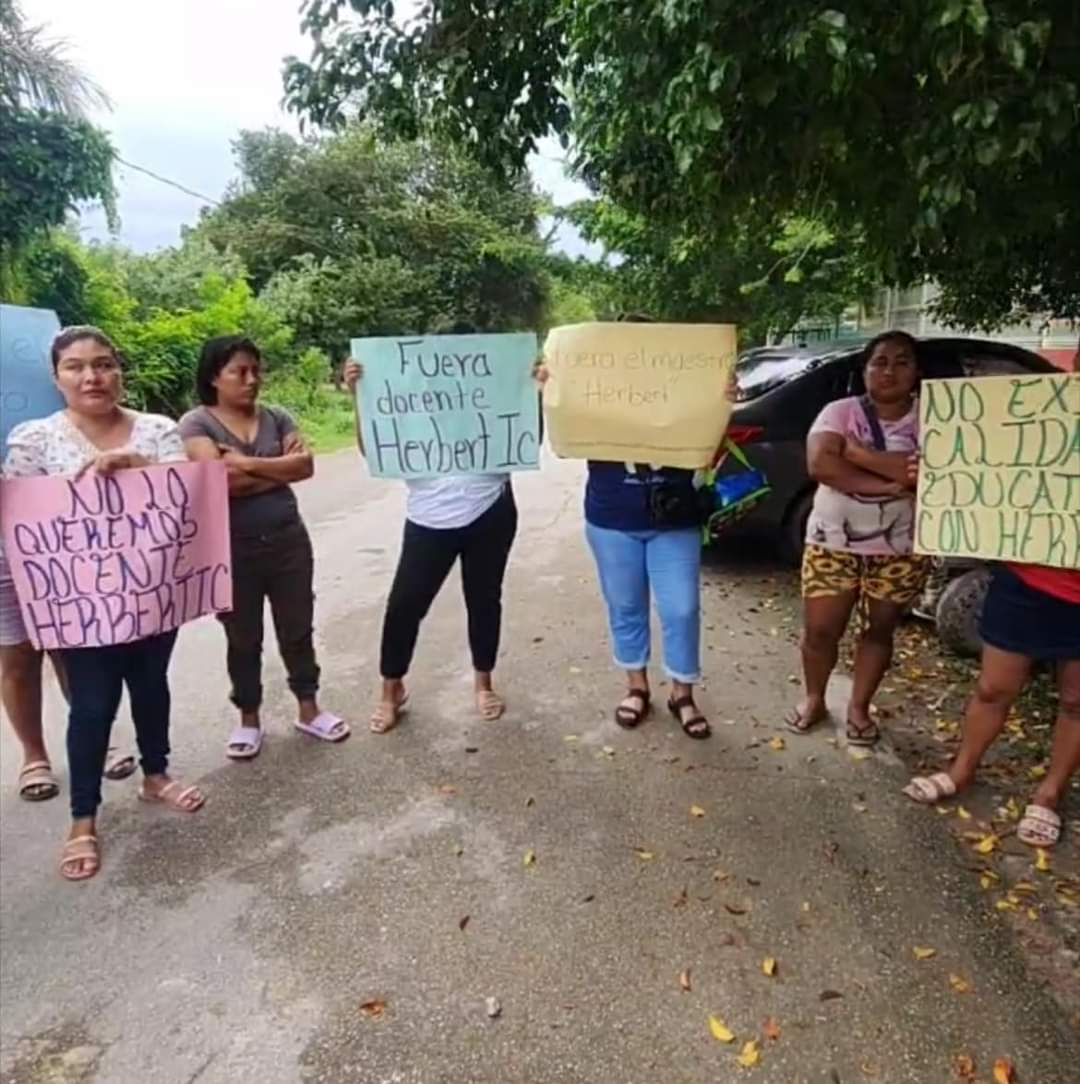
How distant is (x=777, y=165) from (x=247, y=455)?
1852 millimetres

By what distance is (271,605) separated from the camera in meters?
3.05

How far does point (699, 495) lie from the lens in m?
3.06

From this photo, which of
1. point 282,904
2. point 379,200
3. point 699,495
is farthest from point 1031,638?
point 379,200

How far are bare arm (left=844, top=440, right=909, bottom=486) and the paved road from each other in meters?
1.06

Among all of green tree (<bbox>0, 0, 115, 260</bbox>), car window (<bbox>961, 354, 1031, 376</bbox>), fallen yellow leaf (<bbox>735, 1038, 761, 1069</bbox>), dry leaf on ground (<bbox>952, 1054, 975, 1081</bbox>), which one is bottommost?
dry leaf on ground (<bbox>952, 1054, 975, 1081</bbox>)

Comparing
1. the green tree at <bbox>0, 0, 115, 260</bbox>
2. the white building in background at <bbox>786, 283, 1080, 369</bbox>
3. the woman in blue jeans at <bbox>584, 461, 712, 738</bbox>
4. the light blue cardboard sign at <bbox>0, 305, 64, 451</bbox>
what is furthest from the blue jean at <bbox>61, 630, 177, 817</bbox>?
the green tree at <bbox>0, 0, 115, 260</bbox>

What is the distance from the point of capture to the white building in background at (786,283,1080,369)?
7558 millimetres

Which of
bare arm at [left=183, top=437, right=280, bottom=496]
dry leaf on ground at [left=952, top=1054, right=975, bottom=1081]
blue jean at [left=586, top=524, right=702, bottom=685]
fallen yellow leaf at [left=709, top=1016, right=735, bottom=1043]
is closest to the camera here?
dry leaf on ground at [left=952, top=1054, right=975, bottom=1081]

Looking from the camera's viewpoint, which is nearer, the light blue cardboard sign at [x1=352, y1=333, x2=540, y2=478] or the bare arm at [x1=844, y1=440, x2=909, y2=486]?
the bare arm at [x1=844, y1=440, x2=909, y2=486]

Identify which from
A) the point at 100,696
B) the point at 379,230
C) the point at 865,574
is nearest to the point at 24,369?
the point at 100,696

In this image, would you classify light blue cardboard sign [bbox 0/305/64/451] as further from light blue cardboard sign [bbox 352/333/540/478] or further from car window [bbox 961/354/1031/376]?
car window [bbox 961/354/1031/376]

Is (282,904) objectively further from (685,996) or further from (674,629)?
(674,629)

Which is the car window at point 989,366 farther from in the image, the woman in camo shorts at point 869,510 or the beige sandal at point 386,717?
the beige sandal at point 386,717

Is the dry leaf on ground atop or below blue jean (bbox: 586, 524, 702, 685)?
below
